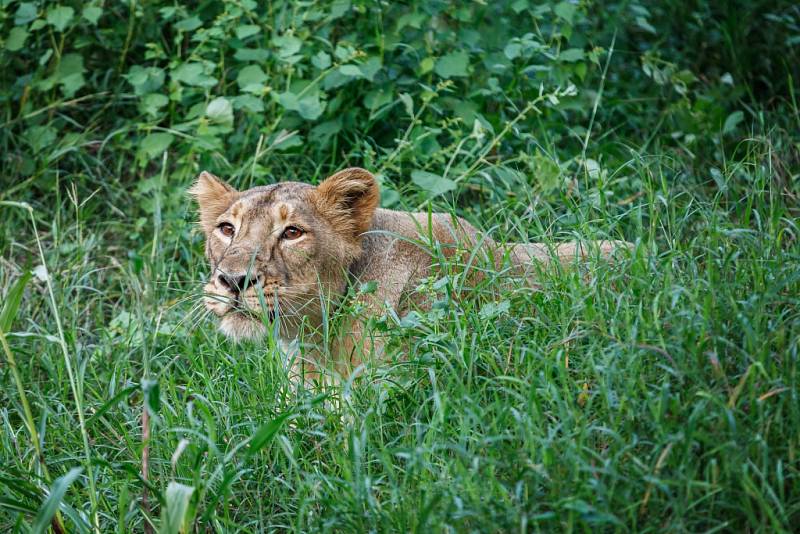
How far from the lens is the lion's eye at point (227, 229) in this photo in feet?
16.3

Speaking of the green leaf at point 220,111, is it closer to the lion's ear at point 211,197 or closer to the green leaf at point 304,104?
the green leaf at point 304,104

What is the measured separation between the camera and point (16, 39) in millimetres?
6852

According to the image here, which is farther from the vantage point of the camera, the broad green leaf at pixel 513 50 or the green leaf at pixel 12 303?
the broad green leaf at pixel 513 50

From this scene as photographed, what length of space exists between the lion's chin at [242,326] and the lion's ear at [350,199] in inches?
26.1

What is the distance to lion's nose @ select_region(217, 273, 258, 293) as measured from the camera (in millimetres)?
4535

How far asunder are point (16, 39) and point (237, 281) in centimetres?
330

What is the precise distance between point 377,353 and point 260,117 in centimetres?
241

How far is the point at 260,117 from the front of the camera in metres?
6.48

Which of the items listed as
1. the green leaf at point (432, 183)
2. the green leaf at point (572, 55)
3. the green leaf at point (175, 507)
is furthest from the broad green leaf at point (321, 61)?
the green leaf at point (175, 507)

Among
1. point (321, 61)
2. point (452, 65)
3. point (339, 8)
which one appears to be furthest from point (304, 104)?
point (452, 65)

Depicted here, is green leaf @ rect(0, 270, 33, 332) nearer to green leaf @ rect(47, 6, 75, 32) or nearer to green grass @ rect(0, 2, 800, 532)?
green grass @ rect(0, 2, 800, 532)

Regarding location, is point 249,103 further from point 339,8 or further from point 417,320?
point 417,320

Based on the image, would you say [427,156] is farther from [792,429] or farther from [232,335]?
[792,429]

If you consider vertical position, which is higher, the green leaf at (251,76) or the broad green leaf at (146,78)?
the green leaf at (251,76)
